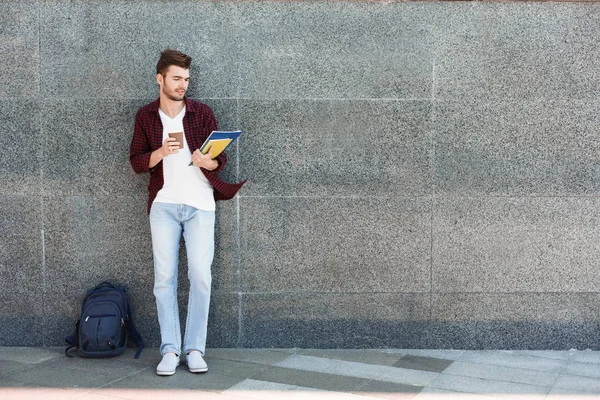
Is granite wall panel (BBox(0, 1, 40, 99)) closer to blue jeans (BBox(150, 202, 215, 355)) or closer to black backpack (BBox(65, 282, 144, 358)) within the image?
blue jeans (BBox(150, 202, 215, 355))

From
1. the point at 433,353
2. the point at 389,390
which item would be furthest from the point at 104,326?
the point at 433,353

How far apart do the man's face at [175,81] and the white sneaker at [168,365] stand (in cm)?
179

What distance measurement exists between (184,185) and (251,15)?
1422 millimetres

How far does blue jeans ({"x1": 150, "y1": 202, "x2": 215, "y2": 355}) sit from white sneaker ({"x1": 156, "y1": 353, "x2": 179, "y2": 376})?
0.05 m

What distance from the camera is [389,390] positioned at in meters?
4.91

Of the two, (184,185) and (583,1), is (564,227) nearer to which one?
(583,1)

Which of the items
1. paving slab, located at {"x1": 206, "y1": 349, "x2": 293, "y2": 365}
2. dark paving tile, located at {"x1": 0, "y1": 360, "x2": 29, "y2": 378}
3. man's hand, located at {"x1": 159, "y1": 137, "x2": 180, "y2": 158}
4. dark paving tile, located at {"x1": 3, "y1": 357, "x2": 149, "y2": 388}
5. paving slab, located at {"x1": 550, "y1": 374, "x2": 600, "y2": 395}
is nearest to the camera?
paving slab, located at {"x1": 550, "y1": 374, "x2": 600, "y2": 395}

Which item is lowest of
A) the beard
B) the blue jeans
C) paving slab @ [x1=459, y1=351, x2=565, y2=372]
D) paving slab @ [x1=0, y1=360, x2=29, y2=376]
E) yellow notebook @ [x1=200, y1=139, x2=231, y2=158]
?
paving slab @ [x1=459, y1=351, x2=565, y2=372]

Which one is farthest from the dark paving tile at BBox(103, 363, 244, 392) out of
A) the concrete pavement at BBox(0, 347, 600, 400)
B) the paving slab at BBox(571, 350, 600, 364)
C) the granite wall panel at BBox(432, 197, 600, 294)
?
the paving slab at BBox(571, 350, 600, 364)

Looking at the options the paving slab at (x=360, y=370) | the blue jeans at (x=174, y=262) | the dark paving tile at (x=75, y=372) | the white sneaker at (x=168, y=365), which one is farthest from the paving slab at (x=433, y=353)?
the dark paving tile at (x=75, y=372)

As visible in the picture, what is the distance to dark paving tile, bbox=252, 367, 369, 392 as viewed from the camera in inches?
197

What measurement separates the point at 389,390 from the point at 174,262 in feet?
5.72

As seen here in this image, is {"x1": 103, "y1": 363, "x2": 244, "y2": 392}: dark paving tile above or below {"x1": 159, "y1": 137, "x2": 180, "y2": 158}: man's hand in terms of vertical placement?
below

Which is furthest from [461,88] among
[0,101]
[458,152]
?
[0,101]
